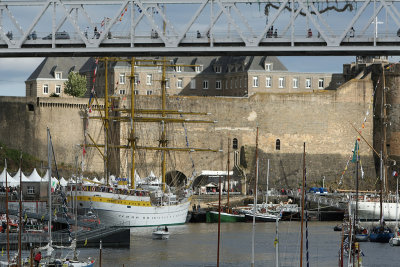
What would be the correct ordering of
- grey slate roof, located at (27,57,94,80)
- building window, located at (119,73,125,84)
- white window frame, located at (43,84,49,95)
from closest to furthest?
building window, located at (119,73,125,84), white window frame, located at (43,84,49,95), grey slate roof, located at (27,57,94,80)

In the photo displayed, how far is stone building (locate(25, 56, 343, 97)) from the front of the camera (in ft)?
325

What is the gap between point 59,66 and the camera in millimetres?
102125

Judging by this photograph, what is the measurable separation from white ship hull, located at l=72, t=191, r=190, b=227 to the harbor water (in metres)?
0.96

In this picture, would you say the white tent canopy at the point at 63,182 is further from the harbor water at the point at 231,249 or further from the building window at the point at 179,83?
the building window at the point at 179,83

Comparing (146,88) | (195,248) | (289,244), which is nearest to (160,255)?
(195,248)

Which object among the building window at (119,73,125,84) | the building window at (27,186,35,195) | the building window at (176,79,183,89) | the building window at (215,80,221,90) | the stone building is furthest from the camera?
the building window at (215,80,221,90)

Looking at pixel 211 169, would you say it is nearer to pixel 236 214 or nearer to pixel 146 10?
pixel 236 214

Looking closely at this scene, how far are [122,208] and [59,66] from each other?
36896 mm

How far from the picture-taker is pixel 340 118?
8531cm

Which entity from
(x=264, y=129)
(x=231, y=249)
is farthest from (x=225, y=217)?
→ (x=231, y=249)

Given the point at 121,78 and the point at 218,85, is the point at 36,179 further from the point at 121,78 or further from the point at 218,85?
the point at 218,85

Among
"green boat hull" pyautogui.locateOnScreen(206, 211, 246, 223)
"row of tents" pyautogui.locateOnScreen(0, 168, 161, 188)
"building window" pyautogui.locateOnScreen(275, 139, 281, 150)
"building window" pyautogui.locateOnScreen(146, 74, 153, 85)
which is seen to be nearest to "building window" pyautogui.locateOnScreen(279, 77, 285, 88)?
"building window" pyautogui.locateOnScreen(146, 74, 153, 85)

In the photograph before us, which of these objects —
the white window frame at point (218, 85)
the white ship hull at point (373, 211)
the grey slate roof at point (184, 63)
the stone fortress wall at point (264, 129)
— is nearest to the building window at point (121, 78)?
the grey slate roof at point (184, 63)

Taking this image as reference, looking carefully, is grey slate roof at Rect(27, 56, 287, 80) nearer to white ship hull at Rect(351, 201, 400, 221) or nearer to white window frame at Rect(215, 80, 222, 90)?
white window frame at Rect(215, 80, 222, 90)
